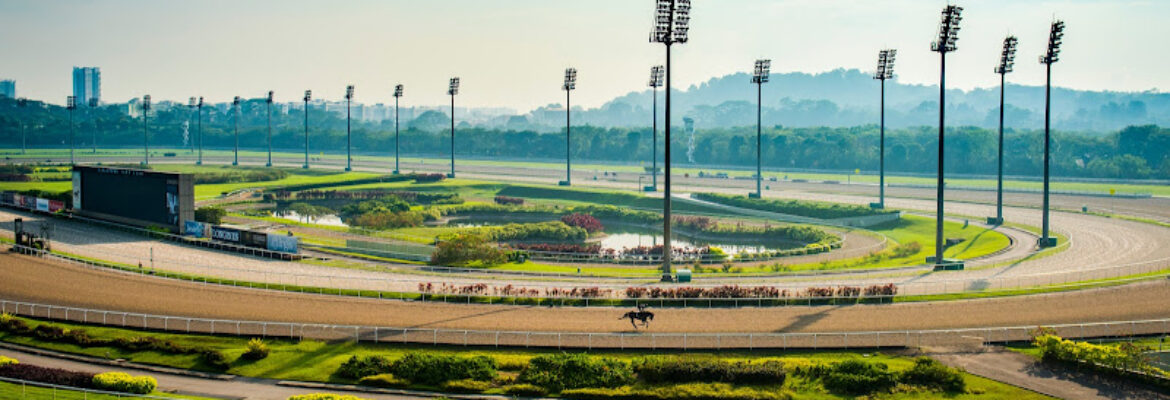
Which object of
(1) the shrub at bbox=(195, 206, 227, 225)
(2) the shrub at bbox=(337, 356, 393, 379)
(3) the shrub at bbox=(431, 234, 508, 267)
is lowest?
Result: (2) the shrub at bbox=(337, 356, 393, 379)

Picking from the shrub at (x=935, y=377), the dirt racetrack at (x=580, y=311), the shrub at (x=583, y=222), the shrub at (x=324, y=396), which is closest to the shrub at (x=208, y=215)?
the dirt racetrack at (x=580, y=311)

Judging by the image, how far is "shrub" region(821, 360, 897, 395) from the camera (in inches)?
1061

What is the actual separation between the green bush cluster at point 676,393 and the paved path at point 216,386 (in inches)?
182

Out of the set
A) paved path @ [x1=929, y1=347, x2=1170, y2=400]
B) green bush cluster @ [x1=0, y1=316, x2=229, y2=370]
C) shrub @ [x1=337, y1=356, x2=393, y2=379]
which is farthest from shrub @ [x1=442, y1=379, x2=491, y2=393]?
paved path @ [x1=929, y1=347, x2=1170, y2=400]

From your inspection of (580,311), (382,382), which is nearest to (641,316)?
(580,311)

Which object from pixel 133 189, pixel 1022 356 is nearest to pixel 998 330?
pixel 1022 356

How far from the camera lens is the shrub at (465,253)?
49.3 m

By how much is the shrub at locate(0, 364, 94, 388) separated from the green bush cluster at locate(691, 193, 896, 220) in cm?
5784

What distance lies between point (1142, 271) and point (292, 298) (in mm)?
37957

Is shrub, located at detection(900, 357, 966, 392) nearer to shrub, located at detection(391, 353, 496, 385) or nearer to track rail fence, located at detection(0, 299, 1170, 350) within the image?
track rail fence, located at detection(0, 299, 1170, 350)

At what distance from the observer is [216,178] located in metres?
107

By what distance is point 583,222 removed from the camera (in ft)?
235

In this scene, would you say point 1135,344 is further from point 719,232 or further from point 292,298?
point 719,232

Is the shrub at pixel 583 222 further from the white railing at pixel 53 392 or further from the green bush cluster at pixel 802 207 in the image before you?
the white railing at pixel 53 392
